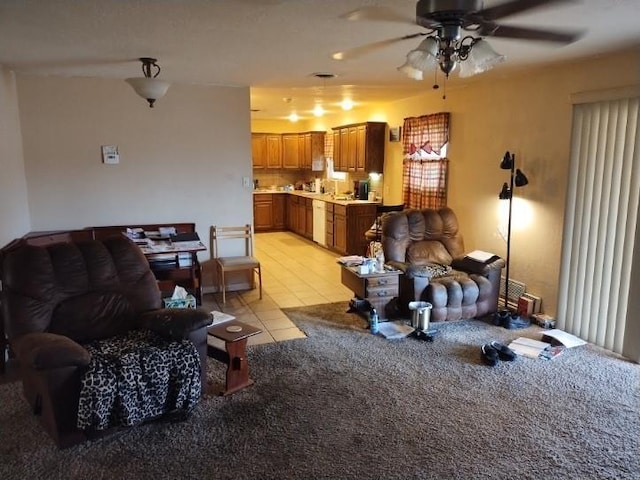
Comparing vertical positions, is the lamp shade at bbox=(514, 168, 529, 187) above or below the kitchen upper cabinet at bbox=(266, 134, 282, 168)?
below

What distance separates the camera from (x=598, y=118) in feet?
12.5

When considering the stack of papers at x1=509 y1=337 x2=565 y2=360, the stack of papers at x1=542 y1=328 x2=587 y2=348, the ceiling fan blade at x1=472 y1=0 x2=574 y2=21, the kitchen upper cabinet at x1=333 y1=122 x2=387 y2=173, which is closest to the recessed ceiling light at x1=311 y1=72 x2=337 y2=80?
the ceiling fan blade at x1=472 y1=0 x2=574 y2=21

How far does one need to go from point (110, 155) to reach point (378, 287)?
3032 millimetres

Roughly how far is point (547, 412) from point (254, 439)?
1.78 metres

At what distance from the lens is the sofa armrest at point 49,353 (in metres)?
2.41

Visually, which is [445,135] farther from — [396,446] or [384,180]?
[396,446]

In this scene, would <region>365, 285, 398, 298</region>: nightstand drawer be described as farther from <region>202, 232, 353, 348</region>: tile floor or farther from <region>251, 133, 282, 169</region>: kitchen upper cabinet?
<region>251, 133, 282, 169</region>: kitchen upper cabinet

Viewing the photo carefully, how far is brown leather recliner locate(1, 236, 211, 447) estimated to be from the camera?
250cm

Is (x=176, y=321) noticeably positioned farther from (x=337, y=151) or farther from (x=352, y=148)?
(x=337, y=151)

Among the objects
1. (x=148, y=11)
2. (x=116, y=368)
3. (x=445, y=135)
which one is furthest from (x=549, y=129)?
(x=116, y=368)

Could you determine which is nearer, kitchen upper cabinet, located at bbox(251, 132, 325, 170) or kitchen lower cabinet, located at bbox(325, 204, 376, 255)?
Result: kitchen lower cabinet, located at bbox(325, 204, 376, 255)

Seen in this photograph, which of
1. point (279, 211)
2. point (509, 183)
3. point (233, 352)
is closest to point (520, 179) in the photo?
point (509, 183)

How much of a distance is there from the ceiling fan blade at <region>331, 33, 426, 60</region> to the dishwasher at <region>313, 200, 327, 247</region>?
14.3 ft

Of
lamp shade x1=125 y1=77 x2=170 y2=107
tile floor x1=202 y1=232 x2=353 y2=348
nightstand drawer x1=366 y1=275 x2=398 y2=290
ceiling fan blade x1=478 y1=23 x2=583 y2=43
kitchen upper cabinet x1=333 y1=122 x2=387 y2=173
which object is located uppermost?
ceiling fan blade x1=478 y1=23 x2=583 y2=43
